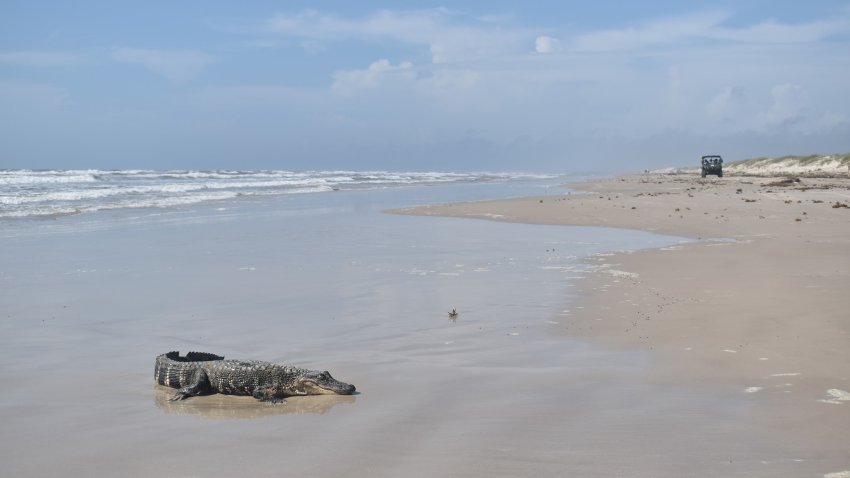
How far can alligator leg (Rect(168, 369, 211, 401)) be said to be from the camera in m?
6.05

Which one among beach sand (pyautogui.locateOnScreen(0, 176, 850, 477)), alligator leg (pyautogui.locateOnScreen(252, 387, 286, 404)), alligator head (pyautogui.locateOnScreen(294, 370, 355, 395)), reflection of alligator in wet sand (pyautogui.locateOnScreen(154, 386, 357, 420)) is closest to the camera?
beach sand (pyautogui.locateOnScreen(0, 176, 850, 477))

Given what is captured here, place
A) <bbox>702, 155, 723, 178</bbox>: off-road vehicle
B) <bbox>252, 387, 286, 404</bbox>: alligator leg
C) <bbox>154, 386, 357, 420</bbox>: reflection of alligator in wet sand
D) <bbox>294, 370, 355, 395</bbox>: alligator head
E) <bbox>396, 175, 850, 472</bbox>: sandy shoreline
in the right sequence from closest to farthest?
1. <bbox>396, 175, 850, 472</bbox>: sandy shoreline
2. <bbox>154, 386, 357, 420</bbox>: reflection of alligator in wet sand
3. <bbox>294, 370, 355, 395</bbox>: alligator head
4. <bbox>252, 387, 286, 404</bbox>: alligator leg
5. <bbox>702, 155, 723, 178</bbox>: off-road vehicle

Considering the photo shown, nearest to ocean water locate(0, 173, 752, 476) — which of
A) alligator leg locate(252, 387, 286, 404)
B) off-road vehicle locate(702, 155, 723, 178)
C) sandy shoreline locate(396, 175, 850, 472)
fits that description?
alligator leg locate(252, 387, 286, 404)

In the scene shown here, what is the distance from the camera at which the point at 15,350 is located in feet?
24.8

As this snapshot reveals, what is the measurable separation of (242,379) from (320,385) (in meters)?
0.67

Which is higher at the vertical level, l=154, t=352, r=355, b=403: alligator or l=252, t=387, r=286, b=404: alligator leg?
l=154, t=352, r=355, b=403: alligator

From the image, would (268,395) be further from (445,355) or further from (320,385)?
(445,355)

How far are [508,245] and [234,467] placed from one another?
39.9 feet

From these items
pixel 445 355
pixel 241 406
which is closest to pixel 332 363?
pixel 445 355

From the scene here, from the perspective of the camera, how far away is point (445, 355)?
7191 millimetres

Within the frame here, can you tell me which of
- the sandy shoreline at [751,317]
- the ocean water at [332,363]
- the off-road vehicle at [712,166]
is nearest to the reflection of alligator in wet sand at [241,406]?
the ocean water at [332,363]

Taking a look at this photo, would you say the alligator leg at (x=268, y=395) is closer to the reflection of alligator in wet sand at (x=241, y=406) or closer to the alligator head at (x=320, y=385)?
the reflection of alligator in wet sand at (x=241, y=406)

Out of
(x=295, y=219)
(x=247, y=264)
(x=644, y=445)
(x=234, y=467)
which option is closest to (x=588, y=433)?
(x=644, y=445)

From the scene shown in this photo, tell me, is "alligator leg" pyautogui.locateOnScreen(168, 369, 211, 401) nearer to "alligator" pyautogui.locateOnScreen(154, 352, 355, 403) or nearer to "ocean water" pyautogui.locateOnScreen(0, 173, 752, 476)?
"alligator" pyautogui.locateOnScreen(154, 352, 355, 403)
